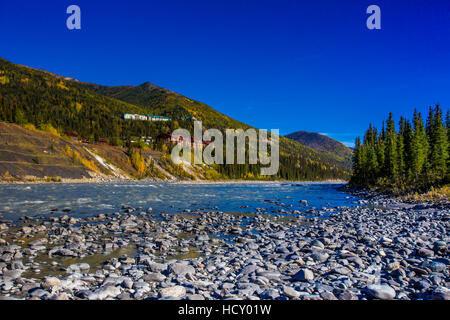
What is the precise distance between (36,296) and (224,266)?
4.51 meters

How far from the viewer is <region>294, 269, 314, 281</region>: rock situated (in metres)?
6.91

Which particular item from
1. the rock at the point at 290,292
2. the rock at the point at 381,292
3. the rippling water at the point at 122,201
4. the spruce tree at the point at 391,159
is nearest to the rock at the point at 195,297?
the rock at the point at 290,292

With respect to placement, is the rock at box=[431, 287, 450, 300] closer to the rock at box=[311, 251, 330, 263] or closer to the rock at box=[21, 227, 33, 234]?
the rock at box=[311, 251, 330, 263]

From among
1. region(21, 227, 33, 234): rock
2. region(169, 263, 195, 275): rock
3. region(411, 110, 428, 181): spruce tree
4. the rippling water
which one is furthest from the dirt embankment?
region(411, 110, 428, 181): spruce tree

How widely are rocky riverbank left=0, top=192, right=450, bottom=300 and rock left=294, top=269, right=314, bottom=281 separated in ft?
0.09

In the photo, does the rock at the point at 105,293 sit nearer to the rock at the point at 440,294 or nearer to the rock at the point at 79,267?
the rock at the point at 79,267

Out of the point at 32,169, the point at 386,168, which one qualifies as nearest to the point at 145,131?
the point at 32,169

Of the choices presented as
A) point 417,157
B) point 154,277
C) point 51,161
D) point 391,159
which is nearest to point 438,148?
point 417,157

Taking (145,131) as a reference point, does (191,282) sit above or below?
below

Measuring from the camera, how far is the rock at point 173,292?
5.74 meters

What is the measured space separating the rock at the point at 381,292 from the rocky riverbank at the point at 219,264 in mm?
19
